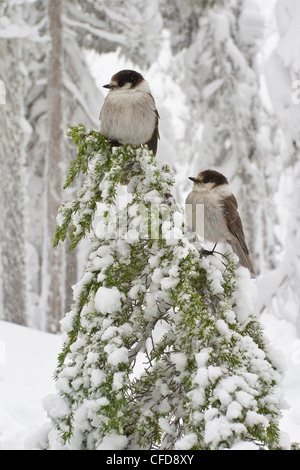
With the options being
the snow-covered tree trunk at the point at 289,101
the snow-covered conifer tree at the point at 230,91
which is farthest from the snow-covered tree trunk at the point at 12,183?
the snow-covered tree trunk at the point at 289,101

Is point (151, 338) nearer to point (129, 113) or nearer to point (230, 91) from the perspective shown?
point (129, 113)

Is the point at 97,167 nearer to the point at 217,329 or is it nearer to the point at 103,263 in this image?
the point at 103,263

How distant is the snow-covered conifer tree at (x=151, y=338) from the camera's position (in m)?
1.58

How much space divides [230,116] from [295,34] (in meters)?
6.28

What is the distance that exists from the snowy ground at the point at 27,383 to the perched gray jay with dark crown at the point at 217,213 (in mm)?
1368

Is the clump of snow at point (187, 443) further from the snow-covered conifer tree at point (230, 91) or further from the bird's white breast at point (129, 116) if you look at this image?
the snow-covered conifer tree at point (230, 91)

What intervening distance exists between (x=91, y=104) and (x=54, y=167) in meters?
2.68

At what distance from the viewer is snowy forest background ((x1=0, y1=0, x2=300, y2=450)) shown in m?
11.3

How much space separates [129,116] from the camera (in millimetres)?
2635

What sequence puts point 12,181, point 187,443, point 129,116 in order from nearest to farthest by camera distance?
point 187,443, point 129,116, point 12,181

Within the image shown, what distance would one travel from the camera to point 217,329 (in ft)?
5.51

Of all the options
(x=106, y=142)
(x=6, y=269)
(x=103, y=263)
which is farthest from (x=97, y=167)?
(x=6, y=269)

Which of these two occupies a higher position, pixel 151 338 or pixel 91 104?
pixel 151 338

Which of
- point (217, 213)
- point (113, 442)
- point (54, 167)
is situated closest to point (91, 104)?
point (54, 167)
